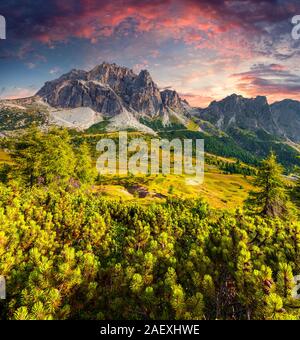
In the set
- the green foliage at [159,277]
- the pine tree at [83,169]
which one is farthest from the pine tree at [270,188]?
the pine tree at [83,169]

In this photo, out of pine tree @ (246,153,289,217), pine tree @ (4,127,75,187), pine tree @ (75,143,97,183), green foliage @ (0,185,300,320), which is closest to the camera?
green foliage @ (0,185,300,320)

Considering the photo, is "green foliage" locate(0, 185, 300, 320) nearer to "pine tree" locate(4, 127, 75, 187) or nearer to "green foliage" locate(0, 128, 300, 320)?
"green foliage" locate(0, 128, 300, 320)

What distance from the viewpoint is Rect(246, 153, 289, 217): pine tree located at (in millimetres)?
41603

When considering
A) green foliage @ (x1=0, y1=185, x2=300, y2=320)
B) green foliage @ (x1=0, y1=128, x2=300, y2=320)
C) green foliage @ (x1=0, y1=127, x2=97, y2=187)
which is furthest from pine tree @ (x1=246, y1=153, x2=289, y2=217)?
green foliage @ (x1=0, y1=185, x2=300, y2=320)

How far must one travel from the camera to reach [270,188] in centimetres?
4181

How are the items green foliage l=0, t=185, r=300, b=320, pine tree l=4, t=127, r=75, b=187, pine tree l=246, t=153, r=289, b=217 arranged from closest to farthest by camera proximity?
green foliage l=0, t=185, r=300, b=320 < pine tree l=246, t=153, r=289, b=217 < pine tree l=4, t=127, r=75, b=187

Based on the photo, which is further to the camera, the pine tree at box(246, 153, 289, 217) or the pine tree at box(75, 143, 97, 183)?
the pine tree at box(75, 143, 97, 183)

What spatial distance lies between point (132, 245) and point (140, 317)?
3.15 metres

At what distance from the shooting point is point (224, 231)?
8.88 metres

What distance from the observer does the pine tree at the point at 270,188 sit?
4160cm

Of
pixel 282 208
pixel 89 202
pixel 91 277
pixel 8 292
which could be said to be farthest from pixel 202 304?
pixel 282 208

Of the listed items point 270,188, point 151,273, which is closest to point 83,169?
point 270,188

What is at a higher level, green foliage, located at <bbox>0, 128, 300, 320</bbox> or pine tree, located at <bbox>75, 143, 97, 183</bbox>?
pine tree, located at <bbox>75, 143, 97, 183</bbox>
